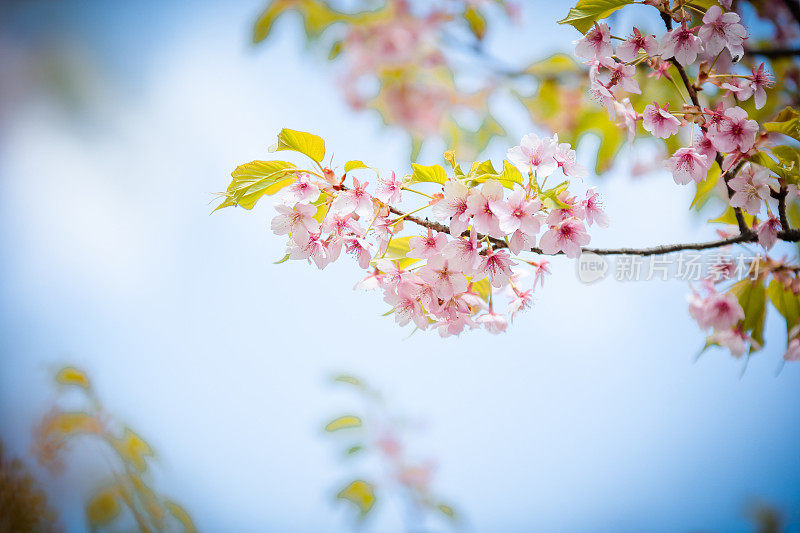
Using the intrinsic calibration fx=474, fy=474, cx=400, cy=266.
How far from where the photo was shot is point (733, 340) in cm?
69

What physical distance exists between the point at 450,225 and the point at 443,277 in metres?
0.06

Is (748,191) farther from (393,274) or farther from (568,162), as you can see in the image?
(393,274)

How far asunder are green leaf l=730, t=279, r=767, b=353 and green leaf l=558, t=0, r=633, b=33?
1.48ft

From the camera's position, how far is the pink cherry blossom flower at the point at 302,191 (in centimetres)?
50

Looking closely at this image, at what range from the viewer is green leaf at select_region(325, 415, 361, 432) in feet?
4.02

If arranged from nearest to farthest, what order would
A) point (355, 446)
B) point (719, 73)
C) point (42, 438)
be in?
point (719, 73), point (42, 438), point (355, 446)

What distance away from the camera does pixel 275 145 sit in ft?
1.65

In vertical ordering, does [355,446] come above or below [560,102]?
below

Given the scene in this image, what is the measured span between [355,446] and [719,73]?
1221mm

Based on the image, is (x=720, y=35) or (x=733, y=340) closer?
(x=720, y=35)

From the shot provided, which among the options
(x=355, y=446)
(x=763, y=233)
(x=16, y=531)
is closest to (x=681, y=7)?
(x=763, y=233)

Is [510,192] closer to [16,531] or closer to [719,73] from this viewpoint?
[719,73]

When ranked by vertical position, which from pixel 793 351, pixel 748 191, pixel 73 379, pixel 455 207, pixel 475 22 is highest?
pixel 475 22

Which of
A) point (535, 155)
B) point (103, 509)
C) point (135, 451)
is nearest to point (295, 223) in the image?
point (535, 155)
